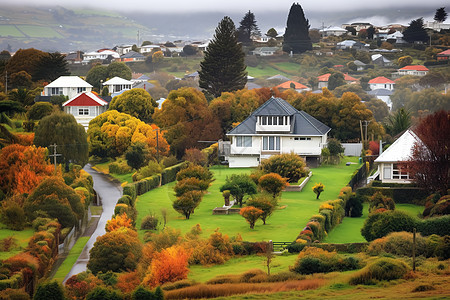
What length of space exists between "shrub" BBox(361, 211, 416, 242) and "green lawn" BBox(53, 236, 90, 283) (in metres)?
14.6

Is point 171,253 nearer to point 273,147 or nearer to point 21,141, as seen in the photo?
point 21,141

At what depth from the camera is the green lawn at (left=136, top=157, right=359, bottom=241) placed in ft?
145

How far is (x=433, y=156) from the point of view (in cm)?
5244

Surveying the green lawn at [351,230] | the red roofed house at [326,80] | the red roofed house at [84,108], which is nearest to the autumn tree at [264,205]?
the green lawn at [351,230]

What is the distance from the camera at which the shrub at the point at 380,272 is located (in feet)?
105

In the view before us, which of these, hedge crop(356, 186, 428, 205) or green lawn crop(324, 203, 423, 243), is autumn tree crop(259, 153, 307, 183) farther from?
green lawn crop(324, 203, 423, 243)

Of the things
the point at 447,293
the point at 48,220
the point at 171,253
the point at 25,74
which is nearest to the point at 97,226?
the point at 48,220

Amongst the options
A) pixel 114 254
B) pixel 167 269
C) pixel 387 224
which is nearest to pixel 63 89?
pixel 114 254

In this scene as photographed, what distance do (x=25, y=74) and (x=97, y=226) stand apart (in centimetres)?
7491

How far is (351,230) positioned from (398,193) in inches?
397

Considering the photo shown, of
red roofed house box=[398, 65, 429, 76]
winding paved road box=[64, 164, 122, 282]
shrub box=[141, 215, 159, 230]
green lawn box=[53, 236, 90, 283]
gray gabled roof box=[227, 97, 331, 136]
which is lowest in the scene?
green lawn box=[53, 236, 90, 283]

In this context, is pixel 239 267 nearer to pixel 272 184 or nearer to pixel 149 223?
pixel 149 223

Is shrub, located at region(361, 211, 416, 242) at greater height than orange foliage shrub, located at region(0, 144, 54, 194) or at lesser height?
lesser

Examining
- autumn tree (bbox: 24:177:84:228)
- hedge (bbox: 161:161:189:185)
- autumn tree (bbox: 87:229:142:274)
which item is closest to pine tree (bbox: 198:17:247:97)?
hedge (bbox: 161:161:189:185)
